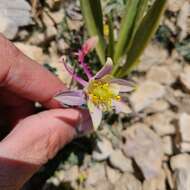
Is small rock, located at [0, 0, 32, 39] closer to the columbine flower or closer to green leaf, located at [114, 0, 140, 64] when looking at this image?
green leaf, located at [114, 0, 140, 64]

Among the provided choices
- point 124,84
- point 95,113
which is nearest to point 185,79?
point 124,84

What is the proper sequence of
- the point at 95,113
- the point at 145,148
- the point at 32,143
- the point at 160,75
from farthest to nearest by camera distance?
the point at 160,75
the point at 145,148
the point at 95,113
the point at 32,143

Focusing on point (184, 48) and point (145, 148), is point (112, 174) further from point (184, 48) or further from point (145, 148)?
point (184, 48)

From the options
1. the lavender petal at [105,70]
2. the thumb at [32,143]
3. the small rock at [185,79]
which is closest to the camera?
the thumb at [32,143]

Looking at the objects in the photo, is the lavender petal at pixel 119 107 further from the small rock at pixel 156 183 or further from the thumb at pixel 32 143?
the small rock at pixel 156 183

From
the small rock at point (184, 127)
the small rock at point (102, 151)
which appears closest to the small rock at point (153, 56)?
the small rock at point (184, 127)

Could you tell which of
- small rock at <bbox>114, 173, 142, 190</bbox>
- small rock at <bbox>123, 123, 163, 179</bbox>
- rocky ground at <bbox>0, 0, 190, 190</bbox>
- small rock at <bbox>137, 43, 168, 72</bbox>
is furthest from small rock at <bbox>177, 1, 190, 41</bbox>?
small rock at <bbox>114, 173, 142, 190</bbox>
